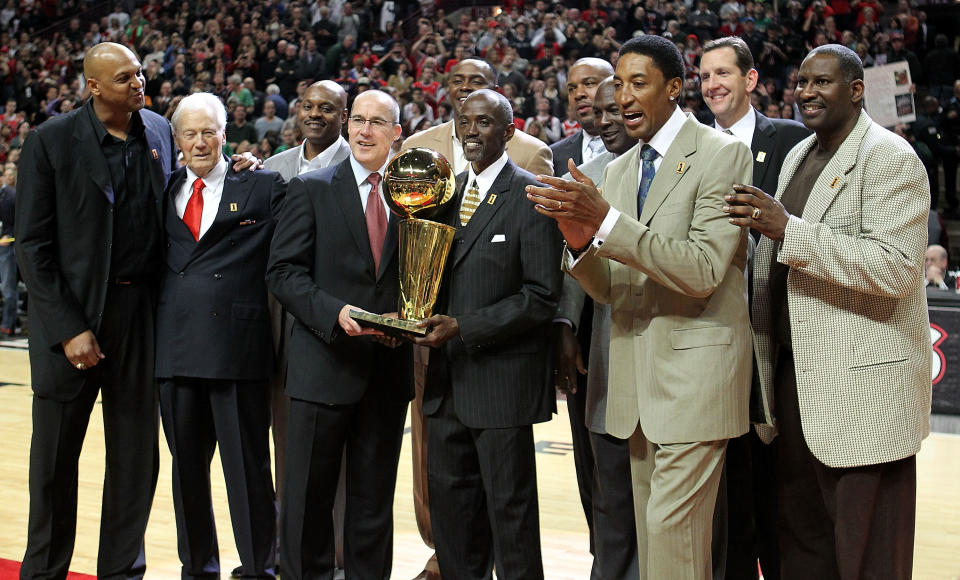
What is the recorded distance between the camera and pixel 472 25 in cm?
1433

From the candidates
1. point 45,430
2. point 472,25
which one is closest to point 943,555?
point 45,430

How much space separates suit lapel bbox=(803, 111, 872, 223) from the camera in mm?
2717

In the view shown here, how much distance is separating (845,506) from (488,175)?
54.8 inches

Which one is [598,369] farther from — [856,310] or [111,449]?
[111,449]

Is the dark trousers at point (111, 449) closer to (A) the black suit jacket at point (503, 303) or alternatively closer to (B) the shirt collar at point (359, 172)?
(B) the shirt collar at point (359, 172)

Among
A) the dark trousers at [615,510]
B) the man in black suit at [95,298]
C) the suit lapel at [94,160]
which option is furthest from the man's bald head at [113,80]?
the dark trousers at [615,510]

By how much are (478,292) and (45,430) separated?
1.54 m

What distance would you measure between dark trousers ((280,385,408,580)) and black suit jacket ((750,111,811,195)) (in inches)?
57.0

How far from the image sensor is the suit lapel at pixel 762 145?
349 cm

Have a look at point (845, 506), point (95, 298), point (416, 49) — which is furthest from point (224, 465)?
point (416, 49)

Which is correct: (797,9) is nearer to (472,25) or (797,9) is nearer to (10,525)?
(472,25)

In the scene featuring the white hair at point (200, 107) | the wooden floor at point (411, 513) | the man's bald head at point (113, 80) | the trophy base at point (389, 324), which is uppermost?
the man's bald head at point (113, 80)

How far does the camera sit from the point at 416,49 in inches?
554

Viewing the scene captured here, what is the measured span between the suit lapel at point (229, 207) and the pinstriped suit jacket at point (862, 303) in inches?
71.1
